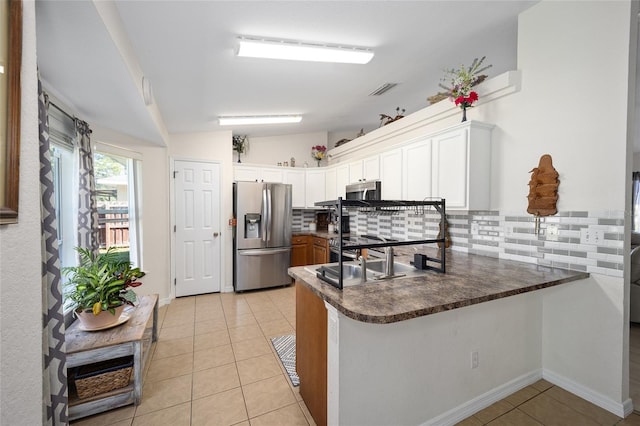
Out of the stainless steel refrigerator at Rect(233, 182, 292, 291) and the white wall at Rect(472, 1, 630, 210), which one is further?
the stainless steel refrigerator at Rect(233, 182, 292, 291)

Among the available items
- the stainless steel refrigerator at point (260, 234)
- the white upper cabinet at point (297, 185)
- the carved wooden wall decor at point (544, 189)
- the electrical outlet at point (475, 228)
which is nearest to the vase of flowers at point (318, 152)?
the white upper cabinet at point (297, 185)

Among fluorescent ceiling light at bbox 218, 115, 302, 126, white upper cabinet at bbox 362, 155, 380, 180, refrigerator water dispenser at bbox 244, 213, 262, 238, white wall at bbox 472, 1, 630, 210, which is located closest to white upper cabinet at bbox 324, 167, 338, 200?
white upper cabinet at bbox 362, 155, 380, 180

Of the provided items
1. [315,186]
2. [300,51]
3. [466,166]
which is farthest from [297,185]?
[466,166]

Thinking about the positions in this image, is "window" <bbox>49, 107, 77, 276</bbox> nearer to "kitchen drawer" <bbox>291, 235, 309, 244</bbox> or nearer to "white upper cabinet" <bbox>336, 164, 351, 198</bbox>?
"kitchen drawer" <bbox>291, 235, 309, 244</bbox>

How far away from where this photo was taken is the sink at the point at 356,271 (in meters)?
1.73

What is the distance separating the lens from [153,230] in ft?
12.2

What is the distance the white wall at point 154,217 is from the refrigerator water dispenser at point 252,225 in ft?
3.56

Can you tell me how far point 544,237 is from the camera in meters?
2.15

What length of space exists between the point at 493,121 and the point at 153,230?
4120 mm

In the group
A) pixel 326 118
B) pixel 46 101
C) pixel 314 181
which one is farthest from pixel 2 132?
pixel 314 181

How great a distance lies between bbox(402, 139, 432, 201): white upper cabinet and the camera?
277 centimetres

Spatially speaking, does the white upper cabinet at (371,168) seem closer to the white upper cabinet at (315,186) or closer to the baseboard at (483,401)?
the white upper cabinet at (315,186)

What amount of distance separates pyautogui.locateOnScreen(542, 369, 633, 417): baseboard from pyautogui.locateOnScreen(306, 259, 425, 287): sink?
1284 mm

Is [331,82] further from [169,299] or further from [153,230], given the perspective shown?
[169,299]
